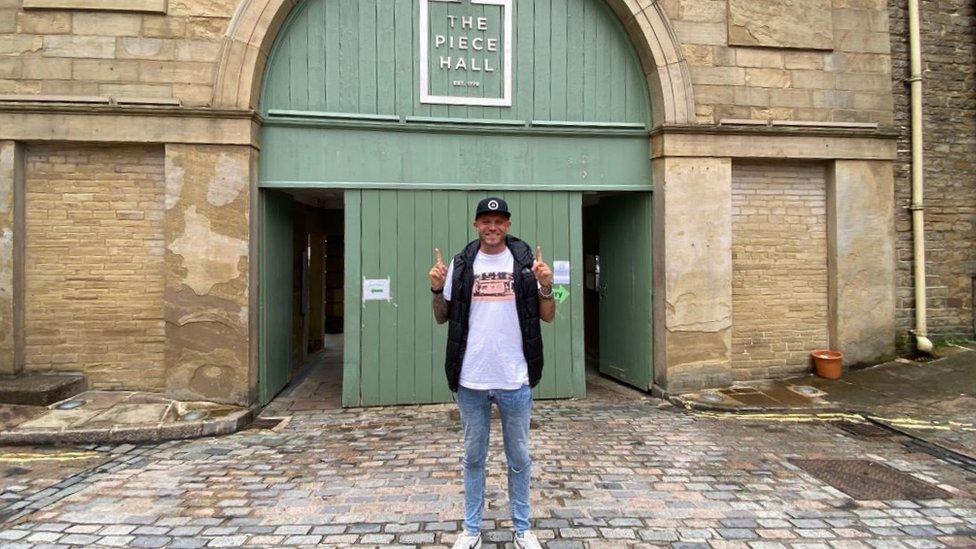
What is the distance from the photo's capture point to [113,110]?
566cm

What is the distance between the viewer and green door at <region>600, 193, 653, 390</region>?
6711 mm

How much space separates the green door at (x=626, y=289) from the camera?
264 inches

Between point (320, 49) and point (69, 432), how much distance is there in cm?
462

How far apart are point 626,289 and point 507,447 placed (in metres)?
4.43

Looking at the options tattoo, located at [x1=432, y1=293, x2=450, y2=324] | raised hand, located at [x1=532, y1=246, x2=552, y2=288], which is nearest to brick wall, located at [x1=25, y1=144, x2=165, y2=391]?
tattoo, located at [x1=432, y1=293, x2=450, y2=324]

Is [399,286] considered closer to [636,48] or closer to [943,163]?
[636,48]

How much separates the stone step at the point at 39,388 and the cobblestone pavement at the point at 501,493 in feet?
4.73

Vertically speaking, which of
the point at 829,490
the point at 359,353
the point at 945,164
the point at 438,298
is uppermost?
the point at 945,164

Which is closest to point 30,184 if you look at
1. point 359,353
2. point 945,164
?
point 359,353

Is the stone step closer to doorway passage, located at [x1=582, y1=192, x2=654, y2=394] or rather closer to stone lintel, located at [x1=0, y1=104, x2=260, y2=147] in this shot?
stone lintel, located at [x1=0, y1=104, x2=260, y2=147]

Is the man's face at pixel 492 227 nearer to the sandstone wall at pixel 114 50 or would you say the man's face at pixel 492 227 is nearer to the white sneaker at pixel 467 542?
the white sneaker at pixel 467 542

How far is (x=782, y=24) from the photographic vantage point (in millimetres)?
6719

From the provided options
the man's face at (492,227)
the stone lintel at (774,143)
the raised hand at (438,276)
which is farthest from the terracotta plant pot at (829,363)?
the raised hand at (438,276)

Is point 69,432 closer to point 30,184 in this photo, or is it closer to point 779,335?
point 30,184
